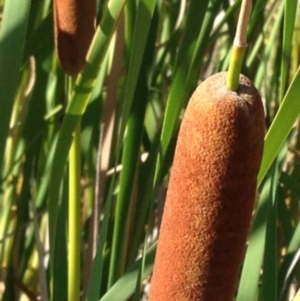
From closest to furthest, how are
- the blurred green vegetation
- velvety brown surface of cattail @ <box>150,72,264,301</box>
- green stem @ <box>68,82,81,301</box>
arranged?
velvety brown surface of cattail @ <box>150,72,264,301</box>, the blurred green vegetation, green stem @ <box>68,82,81,301</box>

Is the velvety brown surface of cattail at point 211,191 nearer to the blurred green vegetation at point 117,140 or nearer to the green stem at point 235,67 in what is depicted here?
the green stem at point 235,67

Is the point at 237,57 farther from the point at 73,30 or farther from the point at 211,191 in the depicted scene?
the point at 73,30

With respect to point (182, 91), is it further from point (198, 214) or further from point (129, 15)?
point (198, 214)

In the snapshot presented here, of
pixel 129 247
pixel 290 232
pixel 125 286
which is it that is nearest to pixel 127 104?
pixel 125 286

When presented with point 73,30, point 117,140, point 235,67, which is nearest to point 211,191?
point 235,67

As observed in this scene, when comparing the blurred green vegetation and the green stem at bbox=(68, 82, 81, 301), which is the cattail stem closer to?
the blurred green vegetation

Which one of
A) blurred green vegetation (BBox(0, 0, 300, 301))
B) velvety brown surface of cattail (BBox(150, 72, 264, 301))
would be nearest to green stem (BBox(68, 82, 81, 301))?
blurred green vegetation (BBox(0, 0, 300, 301))
